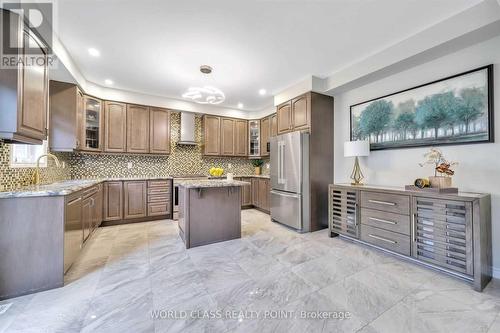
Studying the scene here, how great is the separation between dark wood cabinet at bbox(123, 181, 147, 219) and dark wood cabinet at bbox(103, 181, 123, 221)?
8 cm

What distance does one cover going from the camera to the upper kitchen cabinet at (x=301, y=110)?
378 centimetres

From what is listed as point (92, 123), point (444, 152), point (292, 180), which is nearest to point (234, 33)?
point (292, 180)

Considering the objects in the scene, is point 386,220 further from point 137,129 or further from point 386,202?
point 137,129

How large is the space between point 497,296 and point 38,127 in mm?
4649

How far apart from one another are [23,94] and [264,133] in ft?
14.8

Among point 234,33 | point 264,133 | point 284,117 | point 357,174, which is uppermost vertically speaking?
point 234,33

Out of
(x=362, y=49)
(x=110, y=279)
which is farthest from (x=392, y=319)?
(x=362, y=49)

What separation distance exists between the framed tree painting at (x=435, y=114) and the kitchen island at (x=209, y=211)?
2.36m

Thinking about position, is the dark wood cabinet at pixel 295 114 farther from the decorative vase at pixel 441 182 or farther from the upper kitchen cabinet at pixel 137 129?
the upper kitchen cabinet at pixel 137 129

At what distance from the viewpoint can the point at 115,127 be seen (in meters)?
4.33

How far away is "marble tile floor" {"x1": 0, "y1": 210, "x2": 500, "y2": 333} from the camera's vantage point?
155 centimetres

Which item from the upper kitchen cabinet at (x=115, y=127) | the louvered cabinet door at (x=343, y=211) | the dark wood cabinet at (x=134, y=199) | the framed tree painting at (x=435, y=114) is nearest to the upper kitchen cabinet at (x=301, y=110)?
the framed tree painting at (x=435, y=114)

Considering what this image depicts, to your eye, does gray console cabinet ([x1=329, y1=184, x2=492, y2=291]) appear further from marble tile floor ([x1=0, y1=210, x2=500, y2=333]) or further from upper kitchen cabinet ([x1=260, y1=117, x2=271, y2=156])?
upper kitchen cabinet ([x1=260, y1=117, x2=271, y2=156])

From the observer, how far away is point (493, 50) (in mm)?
2229
